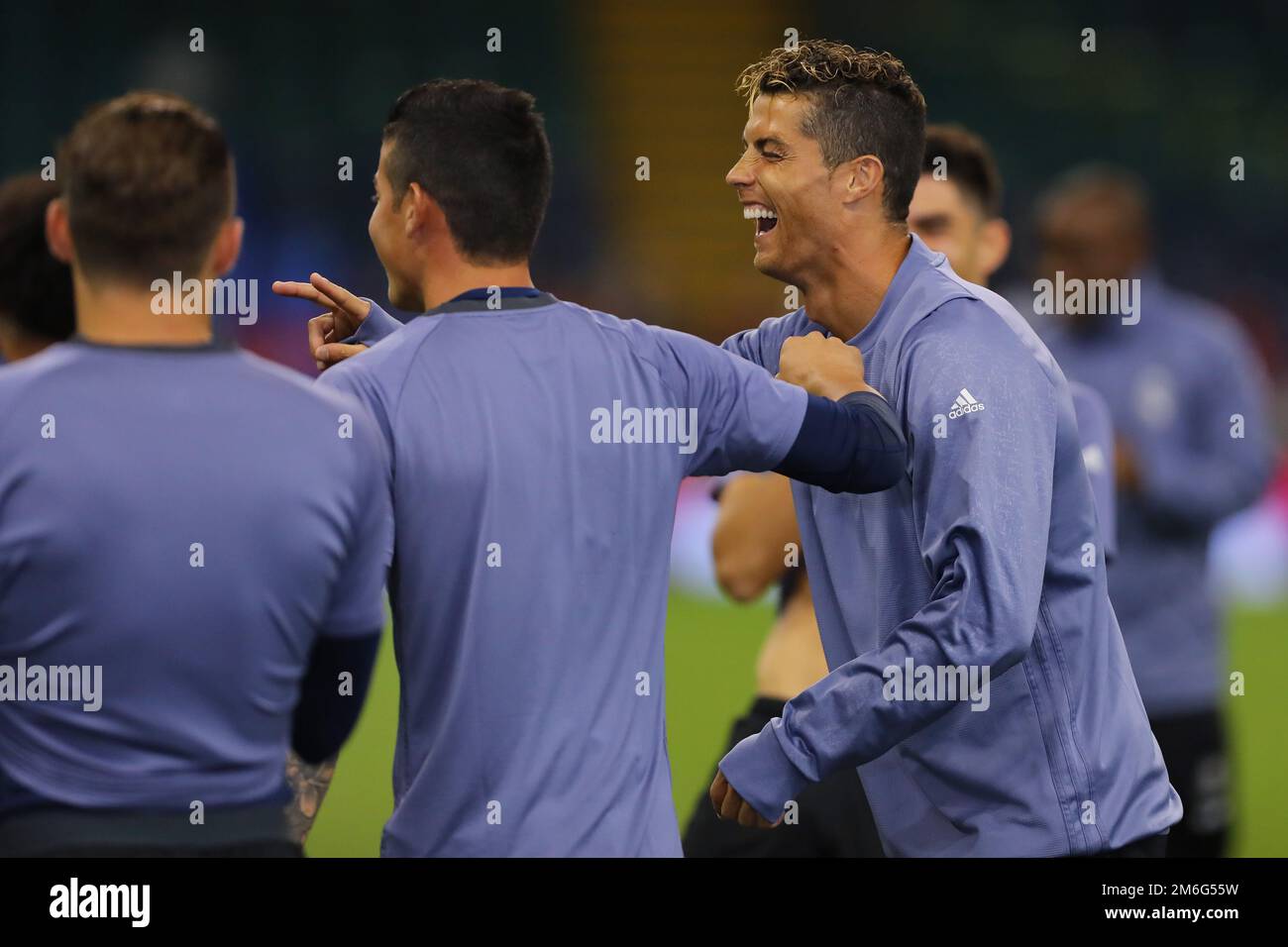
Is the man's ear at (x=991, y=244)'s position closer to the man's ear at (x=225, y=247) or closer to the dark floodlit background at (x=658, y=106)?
the man's ear at (x=225, y=247)

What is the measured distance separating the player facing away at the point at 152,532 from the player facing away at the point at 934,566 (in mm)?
955

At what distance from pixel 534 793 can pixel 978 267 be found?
2525 mm

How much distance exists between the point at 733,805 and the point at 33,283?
1579mm

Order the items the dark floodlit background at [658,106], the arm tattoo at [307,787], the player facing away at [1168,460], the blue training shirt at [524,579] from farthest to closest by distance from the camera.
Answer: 1. the dark floodlit background at [658,106]
2. the player facing away at [1168,460]
3. the arm tattoo at [307,787]
4. the blue training shirt at [524,579]

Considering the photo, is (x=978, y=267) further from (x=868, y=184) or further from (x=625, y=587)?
(x=625, y=587)

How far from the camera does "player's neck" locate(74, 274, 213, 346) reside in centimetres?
225

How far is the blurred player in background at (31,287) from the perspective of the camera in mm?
3064

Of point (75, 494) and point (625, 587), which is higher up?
point (75, 494)

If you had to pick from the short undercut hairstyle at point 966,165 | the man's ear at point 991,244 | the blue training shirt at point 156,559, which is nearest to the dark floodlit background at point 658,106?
the man's ear at point 991,244

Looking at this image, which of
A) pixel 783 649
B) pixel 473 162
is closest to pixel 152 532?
pixel 473 162

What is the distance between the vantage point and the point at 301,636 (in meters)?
2.33
